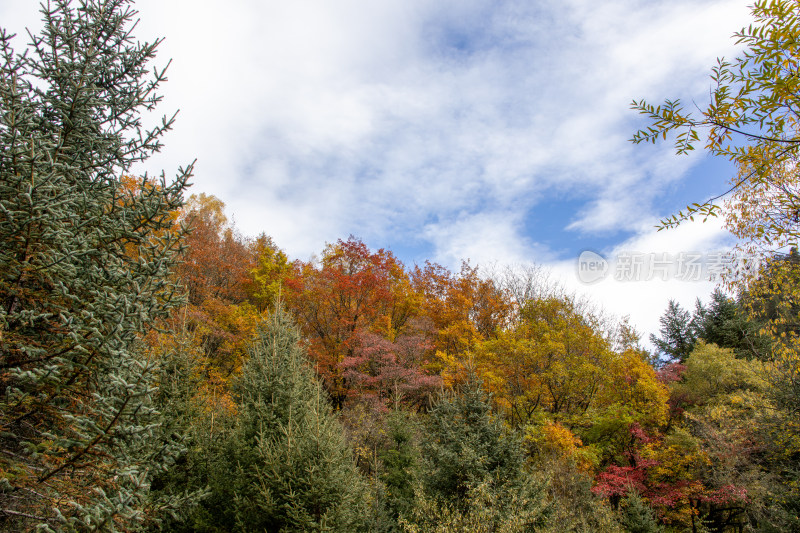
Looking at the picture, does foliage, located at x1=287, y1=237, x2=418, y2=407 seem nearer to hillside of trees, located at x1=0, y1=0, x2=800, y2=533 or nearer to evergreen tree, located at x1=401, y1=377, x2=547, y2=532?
hillside of trees, located at x1=0, y1=0, x2=800, y2=533

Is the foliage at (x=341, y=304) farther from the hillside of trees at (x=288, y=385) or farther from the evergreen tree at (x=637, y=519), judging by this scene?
the evergreen tree at (x=637, y=519)

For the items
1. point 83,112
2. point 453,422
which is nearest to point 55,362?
point 83,112

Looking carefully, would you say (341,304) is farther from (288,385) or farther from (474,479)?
(474,479)

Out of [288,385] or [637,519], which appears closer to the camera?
[288,385]

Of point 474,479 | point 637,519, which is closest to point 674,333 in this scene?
point 637,519

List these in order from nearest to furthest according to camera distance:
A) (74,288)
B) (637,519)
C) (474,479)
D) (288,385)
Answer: (74,288) < (474,479) < (288,385) < (637,519)

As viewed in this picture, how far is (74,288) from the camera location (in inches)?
157

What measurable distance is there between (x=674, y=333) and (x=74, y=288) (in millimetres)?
47640

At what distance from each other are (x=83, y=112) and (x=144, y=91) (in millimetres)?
720

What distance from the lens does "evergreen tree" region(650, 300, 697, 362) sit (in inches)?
1490

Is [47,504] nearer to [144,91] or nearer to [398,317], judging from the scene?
[144,91]

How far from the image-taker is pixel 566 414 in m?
17.4

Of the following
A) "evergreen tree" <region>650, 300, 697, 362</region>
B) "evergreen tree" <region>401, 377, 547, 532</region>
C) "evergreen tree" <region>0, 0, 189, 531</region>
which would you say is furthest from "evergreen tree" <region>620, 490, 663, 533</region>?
"evergreen tree" <region>650, 300, 697, 362</region>

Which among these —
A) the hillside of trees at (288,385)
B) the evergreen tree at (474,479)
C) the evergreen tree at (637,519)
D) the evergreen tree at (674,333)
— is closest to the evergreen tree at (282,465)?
the hillside of trees at (288,385)
